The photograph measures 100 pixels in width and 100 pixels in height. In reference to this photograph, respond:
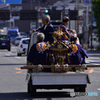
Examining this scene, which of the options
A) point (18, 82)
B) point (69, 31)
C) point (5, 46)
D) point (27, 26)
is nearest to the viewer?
point (69, 31)

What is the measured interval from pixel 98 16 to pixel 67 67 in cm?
3715

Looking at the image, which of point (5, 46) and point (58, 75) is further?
point (5, 46)

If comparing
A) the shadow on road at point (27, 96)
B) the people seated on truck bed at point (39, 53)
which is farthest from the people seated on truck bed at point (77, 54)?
the shadow on road at point (27, 96)

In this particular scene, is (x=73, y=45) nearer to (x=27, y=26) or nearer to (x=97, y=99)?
(x=97, y=99)

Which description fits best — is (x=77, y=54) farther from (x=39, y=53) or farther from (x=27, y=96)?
(x=27, y=96)

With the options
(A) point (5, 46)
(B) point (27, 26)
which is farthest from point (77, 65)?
(B) point (27, 26)

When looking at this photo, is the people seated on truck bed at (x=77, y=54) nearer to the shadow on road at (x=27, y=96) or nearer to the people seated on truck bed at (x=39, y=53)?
the people seated on truck bed at (x=39, y=53)

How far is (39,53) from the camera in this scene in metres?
9.14

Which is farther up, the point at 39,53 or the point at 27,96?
the point at 39,53

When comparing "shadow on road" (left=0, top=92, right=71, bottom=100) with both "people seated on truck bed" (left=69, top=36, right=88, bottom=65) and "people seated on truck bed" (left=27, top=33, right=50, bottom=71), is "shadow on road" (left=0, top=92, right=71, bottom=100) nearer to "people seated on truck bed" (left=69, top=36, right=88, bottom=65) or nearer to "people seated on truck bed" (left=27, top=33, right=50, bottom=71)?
"people seated on truck bed" (left=27, top=33, right=50, bottom=71)

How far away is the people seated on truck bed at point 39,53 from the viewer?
9.07m

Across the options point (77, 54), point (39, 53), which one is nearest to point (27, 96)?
point (39, 53)

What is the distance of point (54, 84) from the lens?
28.8 feet

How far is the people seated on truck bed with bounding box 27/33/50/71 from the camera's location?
9.07 metres
